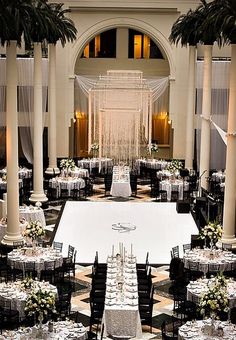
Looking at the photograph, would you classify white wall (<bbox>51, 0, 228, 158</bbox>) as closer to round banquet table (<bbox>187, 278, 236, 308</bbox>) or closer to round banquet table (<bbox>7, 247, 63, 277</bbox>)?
round banquet table (<bbox>7, 247, 63, 277</bbox>)

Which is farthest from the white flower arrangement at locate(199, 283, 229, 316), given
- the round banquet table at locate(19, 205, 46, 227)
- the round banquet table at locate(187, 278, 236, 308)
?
the round banquet table at locate(19, 205, 46, 227)

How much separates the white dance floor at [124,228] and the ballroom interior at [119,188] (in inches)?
2.5

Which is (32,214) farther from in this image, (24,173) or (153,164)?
(153,164)

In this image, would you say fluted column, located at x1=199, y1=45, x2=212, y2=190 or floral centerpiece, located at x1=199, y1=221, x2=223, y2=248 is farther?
fluted column, located at x1=199, y1=45, x2=212, y2=190

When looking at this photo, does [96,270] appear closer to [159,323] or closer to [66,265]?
[66,265]

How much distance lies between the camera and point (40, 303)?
11.5m

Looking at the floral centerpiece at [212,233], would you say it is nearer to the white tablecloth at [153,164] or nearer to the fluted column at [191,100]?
the fluted column at [191,100]

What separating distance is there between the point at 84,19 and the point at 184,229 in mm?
15906

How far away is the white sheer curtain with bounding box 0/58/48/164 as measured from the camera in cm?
3266

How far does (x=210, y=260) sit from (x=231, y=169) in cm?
359

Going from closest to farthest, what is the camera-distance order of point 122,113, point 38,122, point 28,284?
point 28,284 → point 38,122 → point 122,113

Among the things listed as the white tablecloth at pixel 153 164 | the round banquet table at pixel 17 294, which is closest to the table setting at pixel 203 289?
the round banquet table at pixel 17 294

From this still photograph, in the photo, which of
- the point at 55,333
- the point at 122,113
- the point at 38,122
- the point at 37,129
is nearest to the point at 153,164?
the point at 122,113

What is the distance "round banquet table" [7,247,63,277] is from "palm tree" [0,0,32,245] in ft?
8.12
